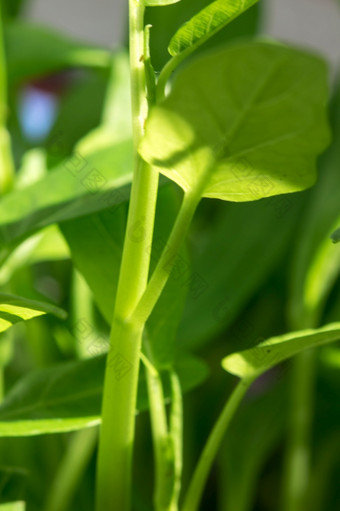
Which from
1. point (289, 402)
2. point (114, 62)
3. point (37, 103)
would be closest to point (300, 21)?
point (37, 103)

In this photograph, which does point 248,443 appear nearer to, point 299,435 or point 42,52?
point 299,435

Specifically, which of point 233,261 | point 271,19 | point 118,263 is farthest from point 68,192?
point 271,19

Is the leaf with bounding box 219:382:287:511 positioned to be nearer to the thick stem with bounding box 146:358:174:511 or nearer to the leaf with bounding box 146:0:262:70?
the thick stem with bounding box 146:358:174:511

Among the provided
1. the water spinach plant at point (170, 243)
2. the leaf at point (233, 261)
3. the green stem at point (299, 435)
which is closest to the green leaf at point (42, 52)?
the water spinach plant at point (170, 243)

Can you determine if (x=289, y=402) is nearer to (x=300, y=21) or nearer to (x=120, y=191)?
(x=120, y=191)

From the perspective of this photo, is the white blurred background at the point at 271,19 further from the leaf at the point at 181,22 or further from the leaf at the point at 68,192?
the leaf at the point at 68,192
